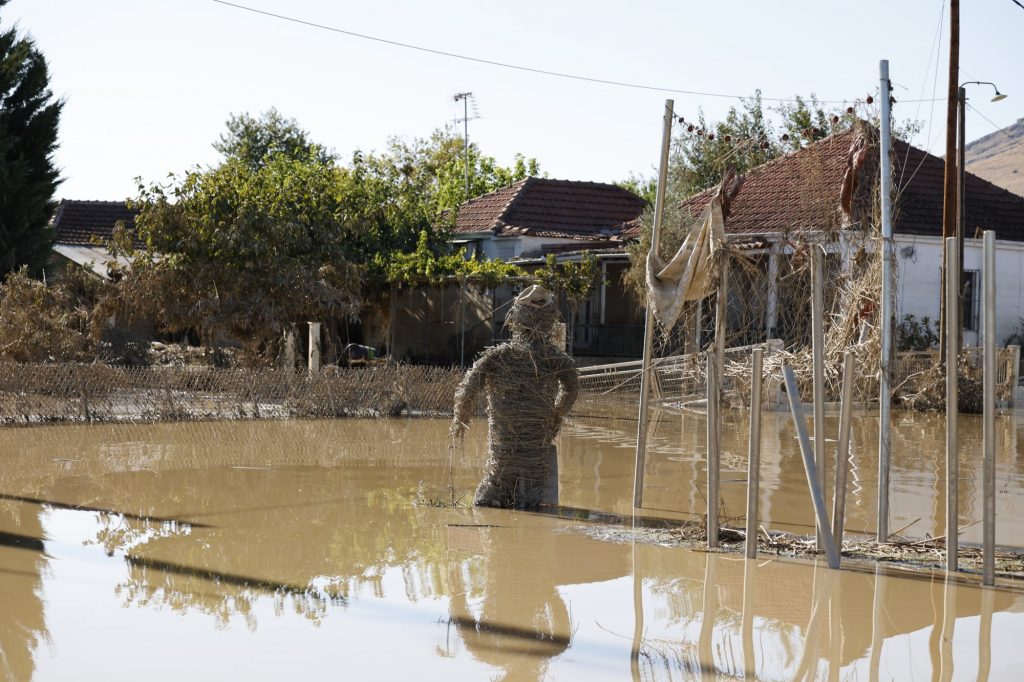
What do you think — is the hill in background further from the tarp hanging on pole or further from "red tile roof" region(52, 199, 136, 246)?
the tarp hanging on pole

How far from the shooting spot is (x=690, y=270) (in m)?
8.44

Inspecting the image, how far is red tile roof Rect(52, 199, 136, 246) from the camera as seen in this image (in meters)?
35.2

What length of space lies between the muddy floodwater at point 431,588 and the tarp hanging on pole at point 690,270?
186 cm

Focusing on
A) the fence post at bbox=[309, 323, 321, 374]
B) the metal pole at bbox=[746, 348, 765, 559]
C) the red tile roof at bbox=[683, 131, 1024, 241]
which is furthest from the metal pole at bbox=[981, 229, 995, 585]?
the fence post at bbox=[309, 323, 321, 374]

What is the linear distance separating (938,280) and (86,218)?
26.2m

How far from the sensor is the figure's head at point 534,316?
9.44m

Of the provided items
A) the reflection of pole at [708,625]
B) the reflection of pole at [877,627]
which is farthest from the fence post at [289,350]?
the reflection of pole at [877,627]

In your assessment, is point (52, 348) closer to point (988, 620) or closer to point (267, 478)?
point (267, 478)

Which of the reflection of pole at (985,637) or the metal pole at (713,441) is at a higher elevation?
the metal pole at (713,441)

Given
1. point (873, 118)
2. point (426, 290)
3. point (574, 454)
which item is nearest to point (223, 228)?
point (426, 290)

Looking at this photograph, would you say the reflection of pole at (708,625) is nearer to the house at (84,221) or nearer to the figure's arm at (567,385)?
the figure's arm at (567,385)

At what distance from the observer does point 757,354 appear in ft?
24.0

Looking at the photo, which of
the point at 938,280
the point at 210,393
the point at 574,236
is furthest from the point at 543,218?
the point at 210,393

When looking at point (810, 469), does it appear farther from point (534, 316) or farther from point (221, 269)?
point (221, 269)
